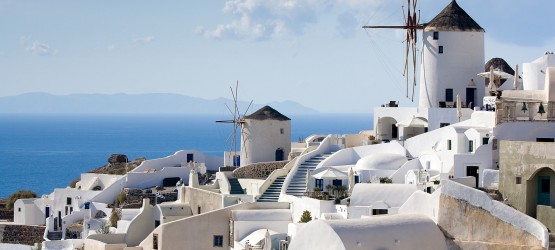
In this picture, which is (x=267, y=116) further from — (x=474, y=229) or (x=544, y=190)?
(x=474, y=229)

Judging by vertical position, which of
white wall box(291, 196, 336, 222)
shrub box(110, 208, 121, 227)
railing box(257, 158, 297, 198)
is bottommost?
shrub box(110, 208, 121, 227)

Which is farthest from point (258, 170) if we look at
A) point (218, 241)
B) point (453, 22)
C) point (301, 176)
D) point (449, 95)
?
point (453, 22)

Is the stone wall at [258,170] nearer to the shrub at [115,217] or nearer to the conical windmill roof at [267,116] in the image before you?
the conical windmill roof at [267,116]

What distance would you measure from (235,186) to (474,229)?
59.3ft

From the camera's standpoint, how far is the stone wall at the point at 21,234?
60.2 metres

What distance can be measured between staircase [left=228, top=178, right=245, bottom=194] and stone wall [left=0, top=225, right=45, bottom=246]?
39.2 feet

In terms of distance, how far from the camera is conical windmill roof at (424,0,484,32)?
5069 centimetres

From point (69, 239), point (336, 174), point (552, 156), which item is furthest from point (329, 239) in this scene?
point (69, 239)

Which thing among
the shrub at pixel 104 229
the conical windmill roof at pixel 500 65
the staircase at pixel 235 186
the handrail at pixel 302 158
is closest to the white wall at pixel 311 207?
the handrail at pixel 302 158

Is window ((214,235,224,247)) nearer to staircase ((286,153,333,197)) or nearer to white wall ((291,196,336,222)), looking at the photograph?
white wall ((291,196,336,222))

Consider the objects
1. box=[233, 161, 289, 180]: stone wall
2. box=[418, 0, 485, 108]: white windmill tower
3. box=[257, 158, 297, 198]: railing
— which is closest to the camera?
box=[257, 158, 297, 198]: railing

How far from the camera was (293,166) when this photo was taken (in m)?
50.2

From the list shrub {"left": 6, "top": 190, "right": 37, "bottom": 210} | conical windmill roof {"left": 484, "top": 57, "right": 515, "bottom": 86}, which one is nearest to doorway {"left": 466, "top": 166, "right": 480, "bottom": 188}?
conical windmill roof {"left": 484, "top": 57, "right": 515, "bottom": 86}

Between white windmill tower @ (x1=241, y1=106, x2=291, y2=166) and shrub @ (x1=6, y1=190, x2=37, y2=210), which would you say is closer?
white windmill tower @ (x1=241, y1=106, x2=291, y2=166)
